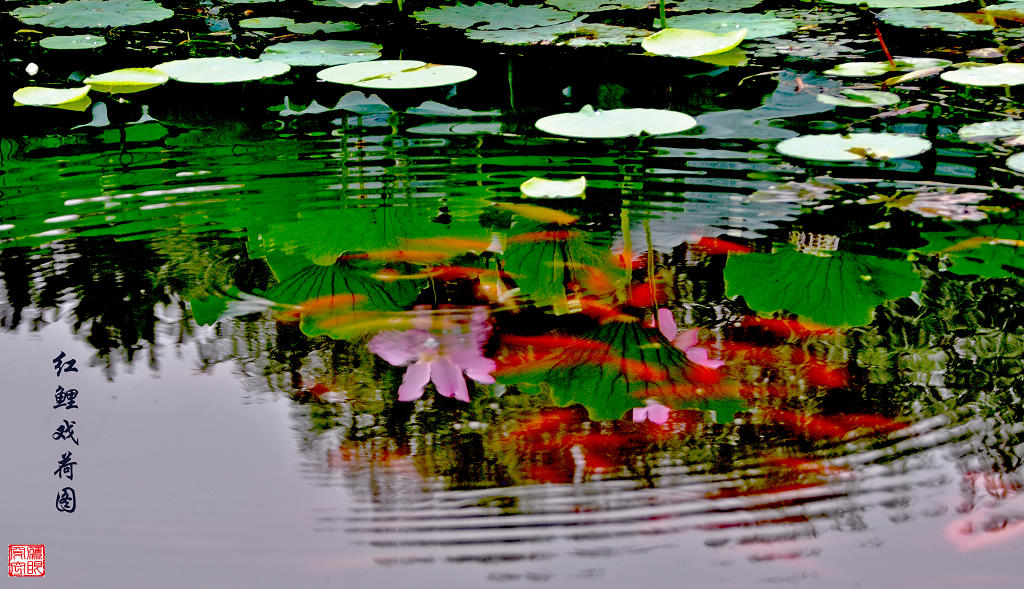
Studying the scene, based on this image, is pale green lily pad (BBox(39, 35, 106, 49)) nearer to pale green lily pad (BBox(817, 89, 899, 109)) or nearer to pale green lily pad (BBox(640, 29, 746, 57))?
pale green lily pad (BBox(640, 29, 746, 57))

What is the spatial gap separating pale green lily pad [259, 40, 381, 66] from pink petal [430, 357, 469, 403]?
1811mm

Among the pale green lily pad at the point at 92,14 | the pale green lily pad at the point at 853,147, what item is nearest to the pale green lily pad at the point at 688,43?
the pale green lily pad at the point at 853,147

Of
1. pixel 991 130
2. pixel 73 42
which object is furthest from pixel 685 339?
pixel 73 42

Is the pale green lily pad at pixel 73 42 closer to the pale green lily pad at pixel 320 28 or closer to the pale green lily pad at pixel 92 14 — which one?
the pale green lily pad at pixel 92 14

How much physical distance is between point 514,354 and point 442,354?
106 mm

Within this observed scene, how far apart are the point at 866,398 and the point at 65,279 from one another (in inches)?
50.6

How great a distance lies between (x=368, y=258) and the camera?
154 centimetres

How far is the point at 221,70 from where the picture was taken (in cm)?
260

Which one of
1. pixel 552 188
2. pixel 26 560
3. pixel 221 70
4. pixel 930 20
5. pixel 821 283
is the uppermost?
pixel 930 20

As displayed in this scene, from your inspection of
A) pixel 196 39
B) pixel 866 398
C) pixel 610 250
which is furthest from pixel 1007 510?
pixel 196 39

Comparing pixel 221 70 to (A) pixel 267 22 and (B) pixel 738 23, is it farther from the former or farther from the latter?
(B) pixel 738 23

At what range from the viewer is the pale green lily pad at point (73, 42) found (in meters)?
3.32

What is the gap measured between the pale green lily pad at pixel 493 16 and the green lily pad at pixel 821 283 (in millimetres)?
2183

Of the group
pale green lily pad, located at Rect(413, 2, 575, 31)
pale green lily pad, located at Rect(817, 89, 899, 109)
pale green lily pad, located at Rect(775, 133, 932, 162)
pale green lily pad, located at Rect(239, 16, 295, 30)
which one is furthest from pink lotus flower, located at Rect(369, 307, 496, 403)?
pale green lily pad, located at Rect(239, 16, 295, 30)
